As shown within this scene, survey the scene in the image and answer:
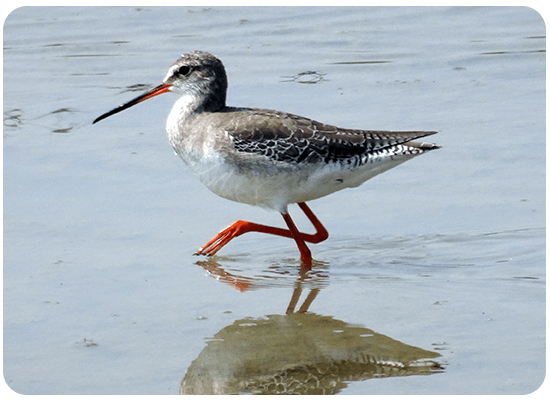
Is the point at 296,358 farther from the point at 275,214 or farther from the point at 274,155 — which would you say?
the point at 275,214

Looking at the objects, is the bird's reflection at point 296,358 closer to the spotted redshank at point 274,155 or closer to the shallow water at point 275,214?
the shallow water at point 275,214

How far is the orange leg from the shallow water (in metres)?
0.14

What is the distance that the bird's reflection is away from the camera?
5395 mm

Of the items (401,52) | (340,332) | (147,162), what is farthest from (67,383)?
(401,52)

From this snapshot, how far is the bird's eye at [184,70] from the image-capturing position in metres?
8.00

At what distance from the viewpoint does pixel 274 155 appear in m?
7.35

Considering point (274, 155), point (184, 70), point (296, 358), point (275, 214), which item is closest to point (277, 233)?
point (275, 214)

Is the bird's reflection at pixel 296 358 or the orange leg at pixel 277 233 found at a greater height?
the bird's reflection at pixel 296 358

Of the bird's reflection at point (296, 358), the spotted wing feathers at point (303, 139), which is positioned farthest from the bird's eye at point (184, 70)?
the bird's reflection at point (296, 358)

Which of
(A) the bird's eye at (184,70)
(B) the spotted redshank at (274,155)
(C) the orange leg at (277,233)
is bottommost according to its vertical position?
(C) the orange leg at (277,233)

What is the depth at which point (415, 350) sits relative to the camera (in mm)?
5770

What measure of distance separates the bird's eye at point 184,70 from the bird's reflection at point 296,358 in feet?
9.05

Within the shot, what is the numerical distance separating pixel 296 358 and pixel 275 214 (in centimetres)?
322

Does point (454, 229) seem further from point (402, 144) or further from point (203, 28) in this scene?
point (203, 28)
